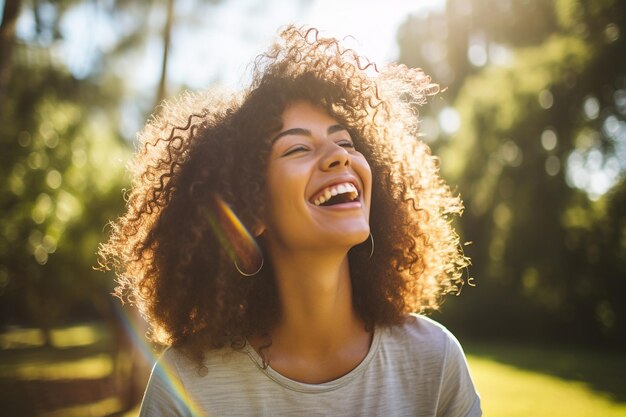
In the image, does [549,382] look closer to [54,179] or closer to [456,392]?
[456,392]

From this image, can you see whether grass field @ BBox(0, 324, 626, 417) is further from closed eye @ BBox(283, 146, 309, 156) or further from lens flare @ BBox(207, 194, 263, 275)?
closed eye @ BBox(283, 146, 309, 156)

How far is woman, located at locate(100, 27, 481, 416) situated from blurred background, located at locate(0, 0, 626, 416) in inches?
196

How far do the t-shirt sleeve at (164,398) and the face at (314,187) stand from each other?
812 mm

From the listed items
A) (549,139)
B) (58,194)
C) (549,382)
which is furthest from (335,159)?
(549,139)

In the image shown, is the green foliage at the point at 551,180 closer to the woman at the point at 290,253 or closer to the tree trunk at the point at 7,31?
the woman at the point at 290,253

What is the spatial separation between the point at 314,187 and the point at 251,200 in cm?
36

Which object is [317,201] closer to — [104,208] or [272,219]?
[272,219]

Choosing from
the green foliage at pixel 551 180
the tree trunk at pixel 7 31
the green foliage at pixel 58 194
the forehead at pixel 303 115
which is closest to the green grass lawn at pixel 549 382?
the green foliage at pixel 551 180

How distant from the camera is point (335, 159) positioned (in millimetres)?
2557

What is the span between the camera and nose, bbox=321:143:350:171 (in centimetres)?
256

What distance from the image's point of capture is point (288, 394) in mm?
2400

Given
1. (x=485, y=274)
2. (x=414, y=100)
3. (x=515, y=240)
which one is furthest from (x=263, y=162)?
(x=485, y=274)

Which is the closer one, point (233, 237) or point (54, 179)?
point (233, 237)

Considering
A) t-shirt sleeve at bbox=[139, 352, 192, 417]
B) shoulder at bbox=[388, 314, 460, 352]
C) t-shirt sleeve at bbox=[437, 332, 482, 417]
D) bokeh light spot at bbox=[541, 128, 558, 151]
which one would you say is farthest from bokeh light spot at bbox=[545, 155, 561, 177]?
t-shirt sleeve at bbox=[139, 352, 192, 417]
